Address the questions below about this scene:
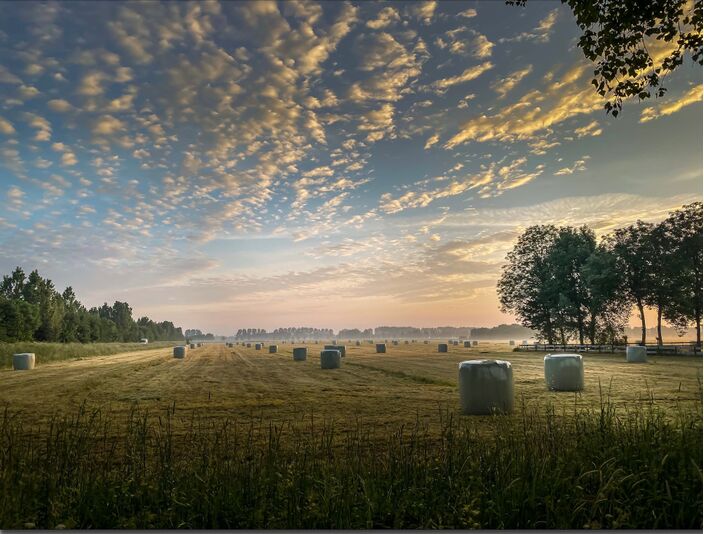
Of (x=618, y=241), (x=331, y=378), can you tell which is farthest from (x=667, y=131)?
(x=618, y=241)

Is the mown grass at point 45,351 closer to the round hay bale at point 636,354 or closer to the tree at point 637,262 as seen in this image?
the round hay bale at point 636,354

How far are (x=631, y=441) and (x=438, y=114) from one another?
22.8 feet

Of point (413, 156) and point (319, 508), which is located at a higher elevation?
point (413, 156)

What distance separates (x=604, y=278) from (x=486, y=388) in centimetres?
4814

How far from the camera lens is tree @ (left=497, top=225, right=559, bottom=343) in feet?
205

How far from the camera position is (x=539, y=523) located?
5.96 meters

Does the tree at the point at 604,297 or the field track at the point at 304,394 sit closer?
the field track at the point at 304,394

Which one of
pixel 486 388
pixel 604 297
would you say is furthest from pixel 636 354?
pixel 486 388

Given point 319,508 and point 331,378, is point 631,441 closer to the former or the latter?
point 319,508

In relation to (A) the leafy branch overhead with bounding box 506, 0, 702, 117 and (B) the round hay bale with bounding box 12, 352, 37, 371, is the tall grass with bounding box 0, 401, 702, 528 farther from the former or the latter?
(B) the round hay bale with bounding box 12, 352, 37, 371

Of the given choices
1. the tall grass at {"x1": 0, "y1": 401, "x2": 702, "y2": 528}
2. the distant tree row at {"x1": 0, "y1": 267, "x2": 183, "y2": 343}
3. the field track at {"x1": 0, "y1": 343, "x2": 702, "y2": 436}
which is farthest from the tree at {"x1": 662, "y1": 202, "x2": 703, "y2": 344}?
the distant tree row at {"x1": 0, "y1": 267, "x2": 183, "y2": 343}

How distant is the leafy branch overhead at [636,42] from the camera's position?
9.03m

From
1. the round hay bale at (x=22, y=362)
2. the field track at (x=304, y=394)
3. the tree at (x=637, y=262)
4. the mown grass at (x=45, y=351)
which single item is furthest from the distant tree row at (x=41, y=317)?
the tree at (x=637, y=262)

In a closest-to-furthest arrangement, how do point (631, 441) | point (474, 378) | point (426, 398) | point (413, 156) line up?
1. point (631, 441)
2. point (413, 156)
3. point (474, 378)
4. point (426, 398)
